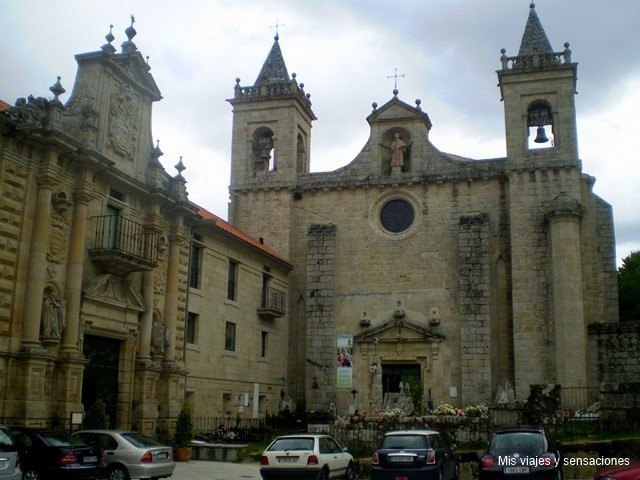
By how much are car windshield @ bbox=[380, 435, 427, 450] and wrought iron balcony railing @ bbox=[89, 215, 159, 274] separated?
31.3ft

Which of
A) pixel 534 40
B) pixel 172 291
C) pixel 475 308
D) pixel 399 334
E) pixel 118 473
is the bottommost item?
pixel 118 473

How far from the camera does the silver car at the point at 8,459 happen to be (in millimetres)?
11992

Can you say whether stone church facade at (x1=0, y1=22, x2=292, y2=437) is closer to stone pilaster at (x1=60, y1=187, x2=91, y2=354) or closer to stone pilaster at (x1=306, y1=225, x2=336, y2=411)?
stone pilaster at (x1=60, y1=187, x2=91, y2=354)

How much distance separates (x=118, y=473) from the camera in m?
15.1

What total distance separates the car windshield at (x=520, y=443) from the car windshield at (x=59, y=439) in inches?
324

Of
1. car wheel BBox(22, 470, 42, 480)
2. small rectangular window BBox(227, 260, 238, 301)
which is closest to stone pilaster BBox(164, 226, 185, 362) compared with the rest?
small rectangular window BBox(227, 260, 238, 301)

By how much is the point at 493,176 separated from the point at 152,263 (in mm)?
17264

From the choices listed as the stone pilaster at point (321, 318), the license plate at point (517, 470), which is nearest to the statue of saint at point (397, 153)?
the stone pilaster at point (321, 318)

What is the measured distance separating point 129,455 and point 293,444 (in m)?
3.45

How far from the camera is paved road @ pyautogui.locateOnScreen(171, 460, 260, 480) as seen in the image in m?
17.2

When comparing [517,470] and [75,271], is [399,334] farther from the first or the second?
[517,470]

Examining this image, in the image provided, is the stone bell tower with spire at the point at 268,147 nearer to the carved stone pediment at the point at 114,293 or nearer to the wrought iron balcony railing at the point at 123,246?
the wrought iron balcony railing at the point at 123,246

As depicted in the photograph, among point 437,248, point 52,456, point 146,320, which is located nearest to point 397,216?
point 437,248

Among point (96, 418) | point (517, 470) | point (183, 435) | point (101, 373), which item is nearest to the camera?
point (517, 470)
